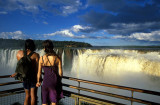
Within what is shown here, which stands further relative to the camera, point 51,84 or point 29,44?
point 29,44

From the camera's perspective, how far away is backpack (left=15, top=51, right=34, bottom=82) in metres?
2.56

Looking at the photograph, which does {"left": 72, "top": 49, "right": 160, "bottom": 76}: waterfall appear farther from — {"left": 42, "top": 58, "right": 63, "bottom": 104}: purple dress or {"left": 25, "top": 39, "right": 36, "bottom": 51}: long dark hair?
{"left": 25, "top": 39, "right": 36, "bottom": 51}: long dark hair

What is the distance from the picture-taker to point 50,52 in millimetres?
2369

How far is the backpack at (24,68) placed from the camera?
Answer: 8.41ft

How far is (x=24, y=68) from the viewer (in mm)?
2570

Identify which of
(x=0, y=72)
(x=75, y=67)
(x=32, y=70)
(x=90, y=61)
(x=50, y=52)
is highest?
(x=50, y=52)

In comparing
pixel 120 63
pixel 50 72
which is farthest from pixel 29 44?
pixel 120 63

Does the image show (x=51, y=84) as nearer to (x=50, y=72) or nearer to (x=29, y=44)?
(x=50, y=72)

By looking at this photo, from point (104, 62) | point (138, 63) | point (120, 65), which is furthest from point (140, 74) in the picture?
point (104, 62)

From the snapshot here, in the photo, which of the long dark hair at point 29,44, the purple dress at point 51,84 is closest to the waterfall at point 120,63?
the purple dress at point 51,84

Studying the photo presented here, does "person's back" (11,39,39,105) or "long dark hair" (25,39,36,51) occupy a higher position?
"long dark hair" (25,39,36,51)

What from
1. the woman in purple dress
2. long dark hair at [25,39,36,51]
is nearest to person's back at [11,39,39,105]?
long dark hair at [25,39,36,51]

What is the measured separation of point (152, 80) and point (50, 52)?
44.6ft

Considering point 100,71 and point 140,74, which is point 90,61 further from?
point 140,74
